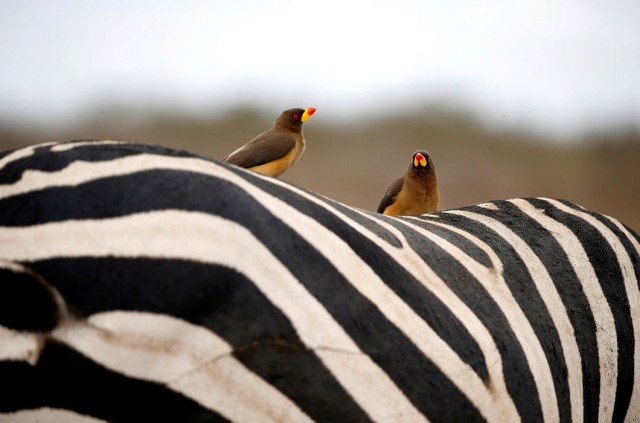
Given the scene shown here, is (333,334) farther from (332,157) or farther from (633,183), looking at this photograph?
(332,157)

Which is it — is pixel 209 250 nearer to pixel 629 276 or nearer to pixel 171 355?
pixel 171 355

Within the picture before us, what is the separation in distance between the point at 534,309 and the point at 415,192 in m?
2.97

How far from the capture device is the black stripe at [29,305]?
4.26 feet

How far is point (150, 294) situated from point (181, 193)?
22 cm

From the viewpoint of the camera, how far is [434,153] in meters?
18.6

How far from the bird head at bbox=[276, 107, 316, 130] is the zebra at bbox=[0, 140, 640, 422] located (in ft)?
12.4

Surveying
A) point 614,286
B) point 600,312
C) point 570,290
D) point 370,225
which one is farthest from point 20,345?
point 614,286

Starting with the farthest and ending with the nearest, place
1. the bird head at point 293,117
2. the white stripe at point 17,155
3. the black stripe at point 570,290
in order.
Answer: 1. the bird head at point 293,117
2. the black stripe at point 570,290
3. the white stripe at point 17,155

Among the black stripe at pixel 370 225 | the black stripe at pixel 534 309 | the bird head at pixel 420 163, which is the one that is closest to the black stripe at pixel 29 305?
the black stripe at pixel 370 225

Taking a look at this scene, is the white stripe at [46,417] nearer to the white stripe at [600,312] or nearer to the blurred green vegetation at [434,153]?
the white stripe at [600,312]

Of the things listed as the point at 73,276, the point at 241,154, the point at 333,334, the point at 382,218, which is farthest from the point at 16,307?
the point at 241,154

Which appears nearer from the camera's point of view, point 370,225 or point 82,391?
point 82,391

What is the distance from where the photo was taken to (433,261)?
1877 mm

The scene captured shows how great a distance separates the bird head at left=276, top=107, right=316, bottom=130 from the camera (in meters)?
5.63
